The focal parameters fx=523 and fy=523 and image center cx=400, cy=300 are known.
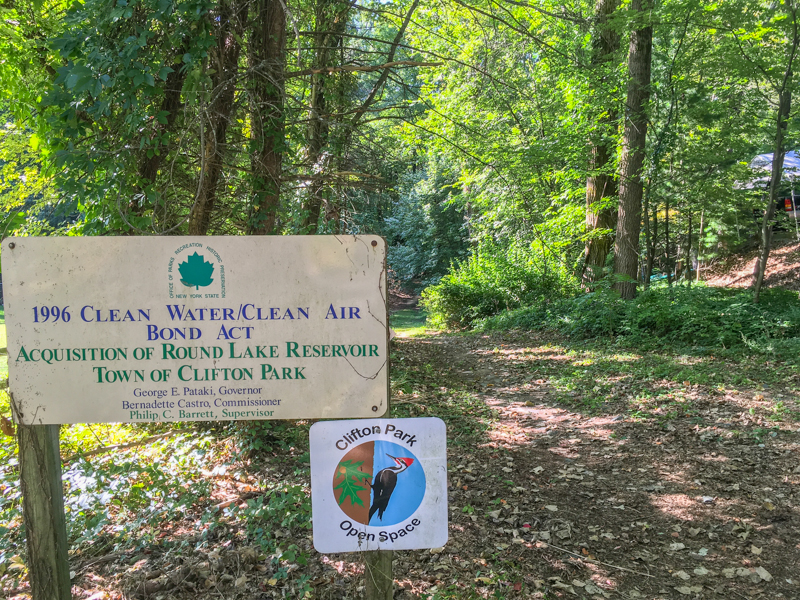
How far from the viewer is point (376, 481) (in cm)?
182

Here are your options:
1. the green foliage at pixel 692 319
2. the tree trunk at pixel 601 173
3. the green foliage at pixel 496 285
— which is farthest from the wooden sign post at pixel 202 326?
the green foliage at pixel 496 285

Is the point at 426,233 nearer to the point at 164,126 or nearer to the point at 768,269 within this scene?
the point at 768,269

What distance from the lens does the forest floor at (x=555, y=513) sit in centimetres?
294

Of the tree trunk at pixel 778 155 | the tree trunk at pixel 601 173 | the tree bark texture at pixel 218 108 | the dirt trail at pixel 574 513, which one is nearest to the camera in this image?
the dirt trail at pixel 574 513

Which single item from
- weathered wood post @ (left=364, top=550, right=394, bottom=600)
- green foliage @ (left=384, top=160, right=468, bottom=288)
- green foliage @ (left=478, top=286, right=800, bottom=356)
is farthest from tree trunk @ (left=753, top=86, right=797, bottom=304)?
green foliage @ (left=384, top=160, right=468, bottom=288)

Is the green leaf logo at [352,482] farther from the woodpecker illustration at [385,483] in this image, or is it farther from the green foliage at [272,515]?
the green foliage at [272,515]

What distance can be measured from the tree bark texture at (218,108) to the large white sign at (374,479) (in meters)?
2.16

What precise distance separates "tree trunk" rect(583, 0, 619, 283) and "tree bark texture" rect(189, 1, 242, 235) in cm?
844

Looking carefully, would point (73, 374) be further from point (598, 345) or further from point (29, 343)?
point (598, 345)

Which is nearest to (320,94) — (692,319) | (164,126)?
(164,126)

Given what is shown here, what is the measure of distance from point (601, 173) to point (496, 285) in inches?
206

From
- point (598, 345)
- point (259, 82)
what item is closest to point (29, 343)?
point (259, 82)

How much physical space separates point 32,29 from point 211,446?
369cm

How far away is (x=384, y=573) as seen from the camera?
6.21 ft
